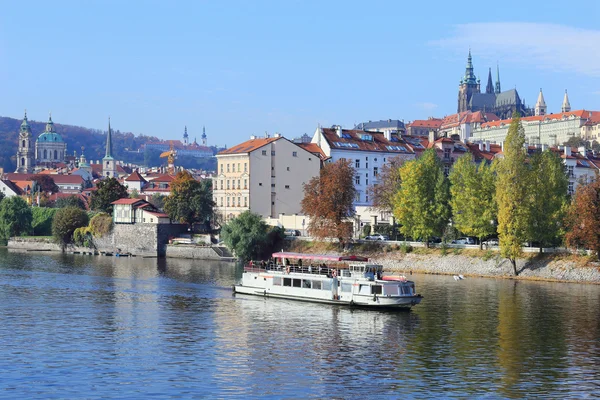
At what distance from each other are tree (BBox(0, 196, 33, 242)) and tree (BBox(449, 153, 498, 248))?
78060 millimetres

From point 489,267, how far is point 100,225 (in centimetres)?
6117

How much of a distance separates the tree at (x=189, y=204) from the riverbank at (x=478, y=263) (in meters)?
26.3

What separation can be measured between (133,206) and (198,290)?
53.9 meters

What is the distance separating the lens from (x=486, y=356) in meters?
47.4

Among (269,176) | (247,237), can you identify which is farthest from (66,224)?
(247,237)

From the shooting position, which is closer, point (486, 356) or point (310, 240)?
point (486, 356)

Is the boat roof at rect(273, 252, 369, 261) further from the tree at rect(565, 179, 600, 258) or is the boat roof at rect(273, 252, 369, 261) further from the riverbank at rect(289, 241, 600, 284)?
the riverbank at rect(289, 241, 600, 284)

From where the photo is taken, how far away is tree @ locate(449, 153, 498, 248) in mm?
92125

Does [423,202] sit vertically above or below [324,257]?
above

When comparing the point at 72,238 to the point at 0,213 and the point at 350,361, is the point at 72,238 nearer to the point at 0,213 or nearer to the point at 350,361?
the point at 0,213

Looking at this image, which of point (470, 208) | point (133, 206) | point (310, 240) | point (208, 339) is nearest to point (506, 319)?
point (208, 339)

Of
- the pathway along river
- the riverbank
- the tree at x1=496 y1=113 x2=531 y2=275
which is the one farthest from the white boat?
the riverbank

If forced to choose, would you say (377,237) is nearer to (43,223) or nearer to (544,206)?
(544,206)

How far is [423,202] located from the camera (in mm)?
98562
